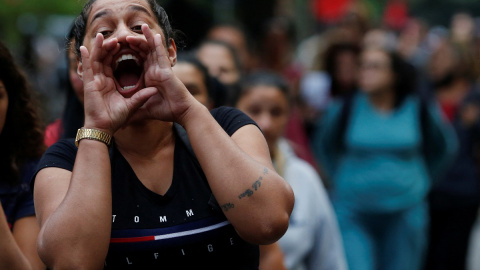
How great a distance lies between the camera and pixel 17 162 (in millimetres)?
3354

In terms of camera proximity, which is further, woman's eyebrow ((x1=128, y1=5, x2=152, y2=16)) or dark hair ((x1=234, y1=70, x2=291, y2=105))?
dark hair ((x1=234, y1=70, x2=291, y2=105))

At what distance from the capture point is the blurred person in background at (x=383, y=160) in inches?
264

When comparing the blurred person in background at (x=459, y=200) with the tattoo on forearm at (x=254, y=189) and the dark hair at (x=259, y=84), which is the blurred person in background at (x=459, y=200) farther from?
the tattoo on forearm at (x=254, y=189)

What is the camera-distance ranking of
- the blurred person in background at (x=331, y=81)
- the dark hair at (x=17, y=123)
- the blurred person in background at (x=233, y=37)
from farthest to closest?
the blurred person in background at (x=331, y=81), the blurred person in background at (x=233, y=37), the dark hair at (x=17, y=123)

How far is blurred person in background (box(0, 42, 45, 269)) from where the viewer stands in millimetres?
2891

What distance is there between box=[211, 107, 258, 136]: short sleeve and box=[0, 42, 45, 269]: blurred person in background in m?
0.80

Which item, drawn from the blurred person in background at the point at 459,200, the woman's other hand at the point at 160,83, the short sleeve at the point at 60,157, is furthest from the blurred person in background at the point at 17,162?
the blurred person in background at the point at 459,200

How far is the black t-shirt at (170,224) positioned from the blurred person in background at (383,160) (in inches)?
150

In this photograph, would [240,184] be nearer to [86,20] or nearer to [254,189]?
[254,189]

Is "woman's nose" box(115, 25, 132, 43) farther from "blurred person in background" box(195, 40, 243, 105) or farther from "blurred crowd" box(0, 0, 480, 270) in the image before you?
"blurred person in background" box(195, 40, 243, 105)

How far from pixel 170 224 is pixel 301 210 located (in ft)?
6.65

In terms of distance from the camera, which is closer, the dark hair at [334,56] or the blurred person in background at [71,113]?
the blurred person in background at [71,113]

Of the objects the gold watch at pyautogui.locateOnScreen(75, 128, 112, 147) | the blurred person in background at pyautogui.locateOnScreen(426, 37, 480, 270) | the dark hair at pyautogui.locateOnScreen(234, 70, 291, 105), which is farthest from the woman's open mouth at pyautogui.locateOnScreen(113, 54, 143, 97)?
the blurred person in background at pyautogui.locateOnScreen(426, 37, 480, 270)

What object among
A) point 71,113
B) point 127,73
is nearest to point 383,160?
point 71,113
